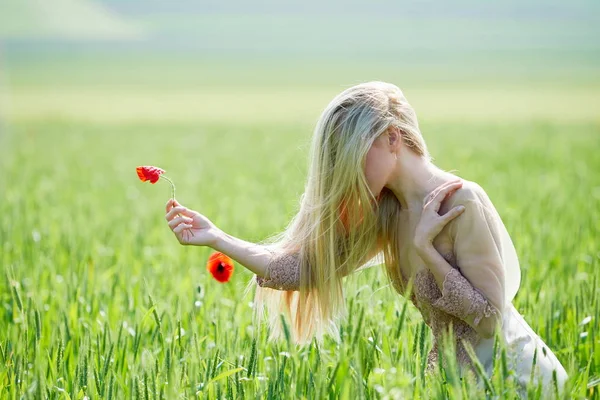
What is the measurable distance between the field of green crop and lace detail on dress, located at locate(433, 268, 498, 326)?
106 mm

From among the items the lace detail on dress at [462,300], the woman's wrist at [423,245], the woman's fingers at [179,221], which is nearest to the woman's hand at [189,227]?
the woman's fingers at [179,221]

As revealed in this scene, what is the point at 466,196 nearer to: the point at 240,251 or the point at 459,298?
the point at 459,298

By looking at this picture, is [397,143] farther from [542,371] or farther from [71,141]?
[71,141]

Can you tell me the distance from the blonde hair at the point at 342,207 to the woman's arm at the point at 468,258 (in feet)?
0.68

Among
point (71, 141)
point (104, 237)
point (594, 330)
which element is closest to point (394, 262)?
point (594, 330)

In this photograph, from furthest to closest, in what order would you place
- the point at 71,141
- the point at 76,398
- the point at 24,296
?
1. the point at 71,141
2. the point at 24,296
3. the point at 76,398

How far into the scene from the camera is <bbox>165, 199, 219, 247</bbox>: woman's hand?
290 cm

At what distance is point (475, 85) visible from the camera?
67938 mm

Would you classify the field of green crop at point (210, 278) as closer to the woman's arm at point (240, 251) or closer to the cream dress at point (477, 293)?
the cream dress at point (477, 293)

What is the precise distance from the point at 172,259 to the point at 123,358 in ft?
8.77

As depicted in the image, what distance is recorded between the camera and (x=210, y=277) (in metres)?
4.58

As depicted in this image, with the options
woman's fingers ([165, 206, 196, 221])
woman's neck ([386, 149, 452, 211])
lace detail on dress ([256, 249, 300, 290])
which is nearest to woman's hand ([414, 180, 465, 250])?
woman's neck ([386, 149, 452, 211])

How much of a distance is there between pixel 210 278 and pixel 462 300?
85.4 inches

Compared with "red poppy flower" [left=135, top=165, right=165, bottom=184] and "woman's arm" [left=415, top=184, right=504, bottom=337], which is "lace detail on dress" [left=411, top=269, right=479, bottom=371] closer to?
"woman's arm" [left=415, top=184, right=504, bottom=337]
